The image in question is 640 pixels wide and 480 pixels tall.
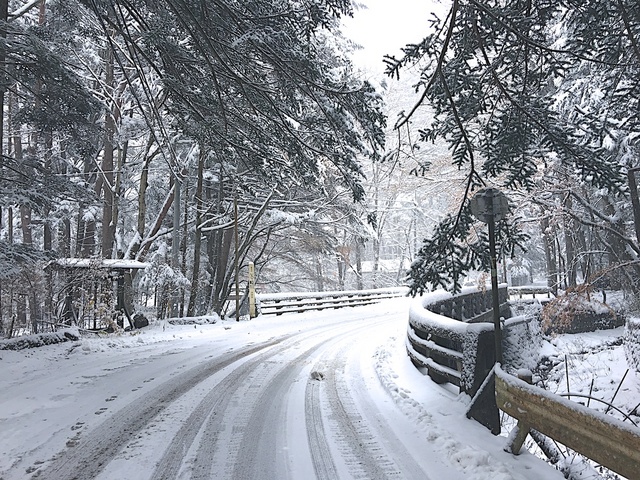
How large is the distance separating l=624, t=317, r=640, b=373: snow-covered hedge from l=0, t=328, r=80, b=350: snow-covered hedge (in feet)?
39.7

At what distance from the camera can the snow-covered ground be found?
3.54m

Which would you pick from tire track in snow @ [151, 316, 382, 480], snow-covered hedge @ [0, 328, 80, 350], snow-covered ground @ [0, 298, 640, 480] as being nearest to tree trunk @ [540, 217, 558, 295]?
snow-covered ground @ [0, 298, 640, 480]

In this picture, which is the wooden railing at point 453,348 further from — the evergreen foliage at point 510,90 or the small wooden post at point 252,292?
the small wooden post at point 252,292

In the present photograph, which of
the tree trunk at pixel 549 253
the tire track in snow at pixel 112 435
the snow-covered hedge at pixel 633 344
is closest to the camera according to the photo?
the tire track in snow at pixel 112 435

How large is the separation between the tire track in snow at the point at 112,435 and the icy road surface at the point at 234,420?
2 cm

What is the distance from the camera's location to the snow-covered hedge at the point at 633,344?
9.20m

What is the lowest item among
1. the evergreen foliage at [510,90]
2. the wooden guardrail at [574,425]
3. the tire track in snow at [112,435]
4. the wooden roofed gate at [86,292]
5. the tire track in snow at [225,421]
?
the tire track in snow at [225,421]

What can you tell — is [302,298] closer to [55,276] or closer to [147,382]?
[55,276]

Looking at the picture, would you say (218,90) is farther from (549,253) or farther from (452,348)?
(549,253)

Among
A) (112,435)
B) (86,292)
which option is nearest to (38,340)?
(86,292)

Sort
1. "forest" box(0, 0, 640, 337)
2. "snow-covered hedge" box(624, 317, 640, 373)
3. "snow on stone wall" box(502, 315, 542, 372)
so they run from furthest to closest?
"snow-covered hedge" box(624, 317, 640, 373)
"snow on stone wall" box(502, 315, 542, 372)
"forest" box(0, 0, 640, 337)

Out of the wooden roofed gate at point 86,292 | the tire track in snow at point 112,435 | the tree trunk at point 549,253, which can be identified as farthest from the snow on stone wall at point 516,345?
the wooden roofed gate at point 86,292

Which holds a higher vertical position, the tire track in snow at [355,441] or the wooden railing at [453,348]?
the wooden railing at [453,348]

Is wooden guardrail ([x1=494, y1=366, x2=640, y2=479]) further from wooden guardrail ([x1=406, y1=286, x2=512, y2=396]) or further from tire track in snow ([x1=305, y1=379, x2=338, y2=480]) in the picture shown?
tire track in snow ([x1=305, y1=379, x2=338, y2=480])
